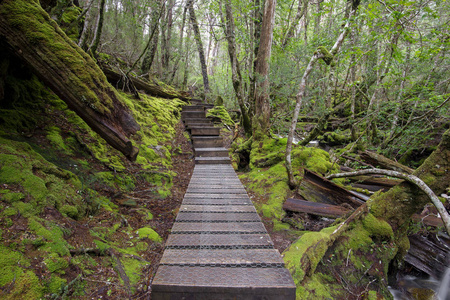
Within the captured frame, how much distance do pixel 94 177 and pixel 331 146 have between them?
11239mm

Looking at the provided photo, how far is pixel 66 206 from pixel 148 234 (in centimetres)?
120

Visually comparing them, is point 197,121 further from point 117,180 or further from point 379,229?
point 379,229

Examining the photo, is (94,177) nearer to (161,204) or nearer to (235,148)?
(161,204)

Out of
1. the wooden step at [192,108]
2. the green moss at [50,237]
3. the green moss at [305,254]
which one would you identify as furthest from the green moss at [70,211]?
the wooden step at [192,108]

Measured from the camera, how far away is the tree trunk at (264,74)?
7176mm

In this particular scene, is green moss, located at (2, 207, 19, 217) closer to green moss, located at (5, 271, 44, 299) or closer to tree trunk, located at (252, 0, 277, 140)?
green moss, located at (5, 271, 44, 299)

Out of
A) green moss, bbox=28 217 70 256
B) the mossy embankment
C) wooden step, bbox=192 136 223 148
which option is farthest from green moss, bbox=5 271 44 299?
wooden step, bbox=192 136 223 148

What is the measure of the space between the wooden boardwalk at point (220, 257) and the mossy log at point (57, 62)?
1938 mm

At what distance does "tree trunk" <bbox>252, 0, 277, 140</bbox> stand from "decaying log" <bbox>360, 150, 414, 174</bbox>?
3394mm

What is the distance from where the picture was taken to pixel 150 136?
272 inches

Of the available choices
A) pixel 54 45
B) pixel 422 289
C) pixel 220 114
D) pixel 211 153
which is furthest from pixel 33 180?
pixel 220 114

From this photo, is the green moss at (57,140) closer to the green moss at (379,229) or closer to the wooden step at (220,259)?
the wooden step at (220,259)

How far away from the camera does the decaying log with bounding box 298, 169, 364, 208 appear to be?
4.69 meters

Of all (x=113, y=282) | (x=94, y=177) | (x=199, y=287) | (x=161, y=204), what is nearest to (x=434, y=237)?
(x=199, y=287)
